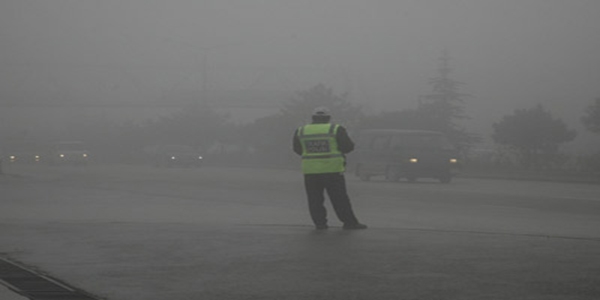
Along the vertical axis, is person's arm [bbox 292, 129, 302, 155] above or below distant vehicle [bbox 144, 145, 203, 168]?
below

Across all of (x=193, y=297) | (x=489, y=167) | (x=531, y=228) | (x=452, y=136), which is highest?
(x=452, y=136)

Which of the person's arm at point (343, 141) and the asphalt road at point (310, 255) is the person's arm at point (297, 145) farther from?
the asphalt road at point (310, 255)

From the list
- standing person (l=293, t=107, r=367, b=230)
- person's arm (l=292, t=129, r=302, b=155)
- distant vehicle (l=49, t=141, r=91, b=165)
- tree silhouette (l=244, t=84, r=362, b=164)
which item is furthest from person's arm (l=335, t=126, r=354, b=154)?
tree silhouette (l=244, t=84, r=362, b=164)

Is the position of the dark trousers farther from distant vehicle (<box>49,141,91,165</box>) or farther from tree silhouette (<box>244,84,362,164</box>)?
tree silhouette (<box>244,84,362,164</box>)

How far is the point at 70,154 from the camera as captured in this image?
61.4 metres

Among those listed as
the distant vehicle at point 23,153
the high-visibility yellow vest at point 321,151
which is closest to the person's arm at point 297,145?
the high-visibility yellow vest at point 321,151

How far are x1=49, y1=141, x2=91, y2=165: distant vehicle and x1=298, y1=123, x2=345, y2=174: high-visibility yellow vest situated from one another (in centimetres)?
5039

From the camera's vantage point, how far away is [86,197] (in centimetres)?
2319

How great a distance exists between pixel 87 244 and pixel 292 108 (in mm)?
70301

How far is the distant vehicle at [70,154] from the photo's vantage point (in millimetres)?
61406

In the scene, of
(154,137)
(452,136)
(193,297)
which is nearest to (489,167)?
(452,136)

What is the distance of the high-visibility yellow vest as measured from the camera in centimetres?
1250

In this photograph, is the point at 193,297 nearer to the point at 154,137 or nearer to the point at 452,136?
the point at 452,136

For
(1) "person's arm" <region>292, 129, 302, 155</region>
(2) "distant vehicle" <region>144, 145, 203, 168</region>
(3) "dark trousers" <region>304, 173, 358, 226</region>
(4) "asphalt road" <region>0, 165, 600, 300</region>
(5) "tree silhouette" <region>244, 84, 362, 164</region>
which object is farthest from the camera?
(5) "tree silhouette" <region>244, 84, 362, 164</region>
